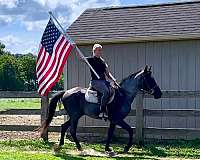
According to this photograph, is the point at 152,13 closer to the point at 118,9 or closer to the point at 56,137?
the point at 118,9

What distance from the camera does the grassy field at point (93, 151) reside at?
1067 cm

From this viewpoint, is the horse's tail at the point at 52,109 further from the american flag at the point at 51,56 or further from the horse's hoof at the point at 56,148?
the horse's hoof at the point at 56,148

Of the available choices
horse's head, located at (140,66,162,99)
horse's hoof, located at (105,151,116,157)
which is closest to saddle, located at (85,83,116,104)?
horse's head, located at (140,66,162,99)

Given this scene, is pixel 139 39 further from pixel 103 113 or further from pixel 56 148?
pixel 56 148

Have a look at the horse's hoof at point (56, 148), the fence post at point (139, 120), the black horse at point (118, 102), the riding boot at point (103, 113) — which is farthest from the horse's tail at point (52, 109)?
the fence post at point (139, 120)

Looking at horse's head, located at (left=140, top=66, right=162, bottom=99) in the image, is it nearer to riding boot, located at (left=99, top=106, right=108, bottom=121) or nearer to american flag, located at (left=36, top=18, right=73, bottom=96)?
riding boot, located at (left=99, top=106, right=108, bottom=121)

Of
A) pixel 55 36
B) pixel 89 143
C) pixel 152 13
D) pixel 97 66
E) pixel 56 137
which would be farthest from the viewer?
pixel 152 13

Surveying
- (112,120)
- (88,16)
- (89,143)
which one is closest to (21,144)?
(89,143)

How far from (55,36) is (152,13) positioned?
4542 millimetres

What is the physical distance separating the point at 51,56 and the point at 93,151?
265 centimetres

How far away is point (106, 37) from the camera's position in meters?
14.7

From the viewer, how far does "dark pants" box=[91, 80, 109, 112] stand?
36.5 feet

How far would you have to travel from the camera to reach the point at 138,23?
49.6ft

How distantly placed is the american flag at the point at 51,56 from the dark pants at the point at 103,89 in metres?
1.19
